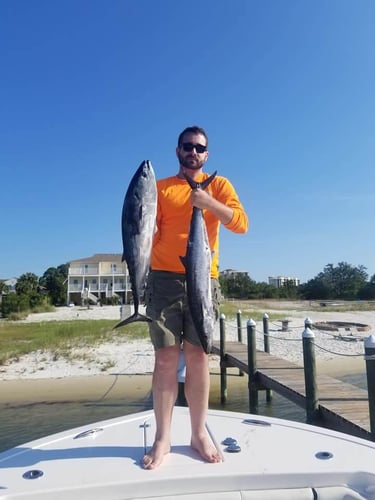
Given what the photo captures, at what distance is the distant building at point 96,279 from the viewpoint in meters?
65.2

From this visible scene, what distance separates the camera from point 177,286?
3.49 metres

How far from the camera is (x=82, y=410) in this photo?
12195mm

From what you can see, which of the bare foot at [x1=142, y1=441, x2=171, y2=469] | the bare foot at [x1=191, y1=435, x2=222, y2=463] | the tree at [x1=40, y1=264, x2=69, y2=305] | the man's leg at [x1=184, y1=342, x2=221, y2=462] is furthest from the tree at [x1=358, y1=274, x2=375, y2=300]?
the bare foot at [x1=142, y1=441, x2=171, y2=469]

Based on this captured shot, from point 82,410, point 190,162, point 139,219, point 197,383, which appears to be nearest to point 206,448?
point 197,383

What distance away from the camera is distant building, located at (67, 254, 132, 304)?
65.2 m

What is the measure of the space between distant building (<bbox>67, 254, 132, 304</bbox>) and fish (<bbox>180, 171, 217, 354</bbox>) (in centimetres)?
6209

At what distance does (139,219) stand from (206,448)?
1695mm

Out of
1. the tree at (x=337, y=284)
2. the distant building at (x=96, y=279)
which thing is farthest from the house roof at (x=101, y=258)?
the tree at (x=337, y=284)

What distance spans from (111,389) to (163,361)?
12.2 metres

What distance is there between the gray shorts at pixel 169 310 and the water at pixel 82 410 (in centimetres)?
751

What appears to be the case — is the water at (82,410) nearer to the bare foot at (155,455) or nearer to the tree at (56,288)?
the bare foot at (155,455)

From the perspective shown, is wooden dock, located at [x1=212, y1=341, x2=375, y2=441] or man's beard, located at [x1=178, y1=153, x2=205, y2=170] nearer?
man's beard, located at [x1=178, y1=153, x2=205, y2=170]

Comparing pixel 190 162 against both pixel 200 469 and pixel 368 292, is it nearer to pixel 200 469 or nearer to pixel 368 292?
pixel 200 469

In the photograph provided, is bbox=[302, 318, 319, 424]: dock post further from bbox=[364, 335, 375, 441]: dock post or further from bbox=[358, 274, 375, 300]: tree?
bbox=[358, 274, 375, 300]: tree
